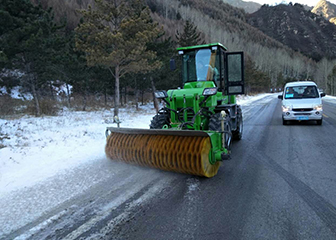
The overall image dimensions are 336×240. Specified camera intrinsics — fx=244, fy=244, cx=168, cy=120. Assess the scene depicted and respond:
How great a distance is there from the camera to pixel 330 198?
3.69 metres

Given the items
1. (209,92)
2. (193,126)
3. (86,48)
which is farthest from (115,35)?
(193,126)

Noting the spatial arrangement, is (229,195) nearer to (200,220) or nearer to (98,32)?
(200,220)

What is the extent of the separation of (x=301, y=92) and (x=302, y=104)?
3.12ft

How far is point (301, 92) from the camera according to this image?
37.4ft

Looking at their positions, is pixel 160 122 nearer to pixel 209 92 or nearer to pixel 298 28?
pixel 209 92

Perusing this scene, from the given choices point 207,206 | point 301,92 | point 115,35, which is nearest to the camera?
point 207,206

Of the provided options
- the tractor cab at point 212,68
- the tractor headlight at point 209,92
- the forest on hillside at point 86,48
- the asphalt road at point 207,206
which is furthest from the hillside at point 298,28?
the asphalt road at point 207,206

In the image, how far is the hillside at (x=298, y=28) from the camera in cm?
16100

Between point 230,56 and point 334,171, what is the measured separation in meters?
4.02

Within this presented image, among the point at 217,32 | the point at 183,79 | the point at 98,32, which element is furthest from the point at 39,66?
the point at 217,32

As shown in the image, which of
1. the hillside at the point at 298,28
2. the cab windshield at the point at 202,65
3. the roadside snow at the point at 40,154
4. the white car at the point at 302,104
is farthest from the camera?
the hillside at the point at 298,28

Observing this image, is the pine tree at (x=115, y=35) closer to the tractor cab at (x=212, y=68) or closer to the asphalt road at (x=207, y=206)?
the tractor cab at (x=212, y=68)

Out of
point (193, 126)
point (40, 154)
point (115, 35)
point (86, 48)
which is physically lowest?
point (40, 154)

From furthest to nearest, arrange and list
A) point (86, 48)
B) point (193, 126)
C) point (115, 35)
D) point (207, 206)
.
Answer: point (86, 48) → point (115, 35) → point (193, 126) → point (207, 206)
